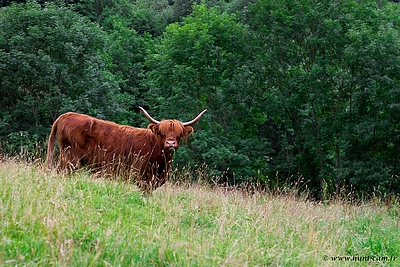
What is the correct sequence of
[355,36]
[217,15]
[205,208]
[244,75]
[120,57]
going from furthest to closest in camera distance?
1. [120,57]
2. [217,15]
3. [244,75]
4. [355,36]
5. [205,208]

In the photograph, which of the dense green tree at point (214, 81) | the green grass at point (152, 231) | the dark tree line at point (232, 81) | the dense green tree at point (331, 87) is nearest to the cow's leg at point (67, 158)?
the green grass at point (152, 231)

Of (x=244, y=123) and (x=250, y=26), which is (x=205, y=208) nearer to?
(x=244, y=123)

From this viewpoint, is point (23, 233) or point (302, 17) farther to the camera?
point (302, 17)

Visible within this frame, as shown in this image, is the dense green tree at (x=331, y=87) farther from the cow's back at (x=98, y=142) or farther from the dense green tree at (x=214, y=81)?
the cow's back at (x=98, y=142)

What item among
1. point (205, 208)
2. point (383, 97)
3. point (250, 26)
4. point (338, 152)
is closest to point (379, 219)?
point (205, 208)

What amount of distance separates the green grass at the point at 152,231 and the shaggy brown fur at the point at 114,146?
1369 mm

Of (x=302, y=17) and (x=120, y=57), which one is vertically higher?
(x=302, y=17)

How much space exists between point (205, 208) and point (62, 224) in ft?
7.68

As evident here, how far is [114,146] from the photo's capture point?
26.5 ft

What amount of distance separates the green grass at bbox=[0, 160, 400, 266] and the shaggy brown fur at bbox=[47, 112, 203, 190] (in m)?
1.37

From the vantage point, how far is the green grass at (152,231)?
364 centimetres

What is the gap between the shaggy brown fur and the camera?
7.78 meters

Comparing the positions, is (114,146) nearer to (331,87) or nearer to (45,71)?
(331,87)

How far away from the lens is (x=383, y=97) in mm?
17906
